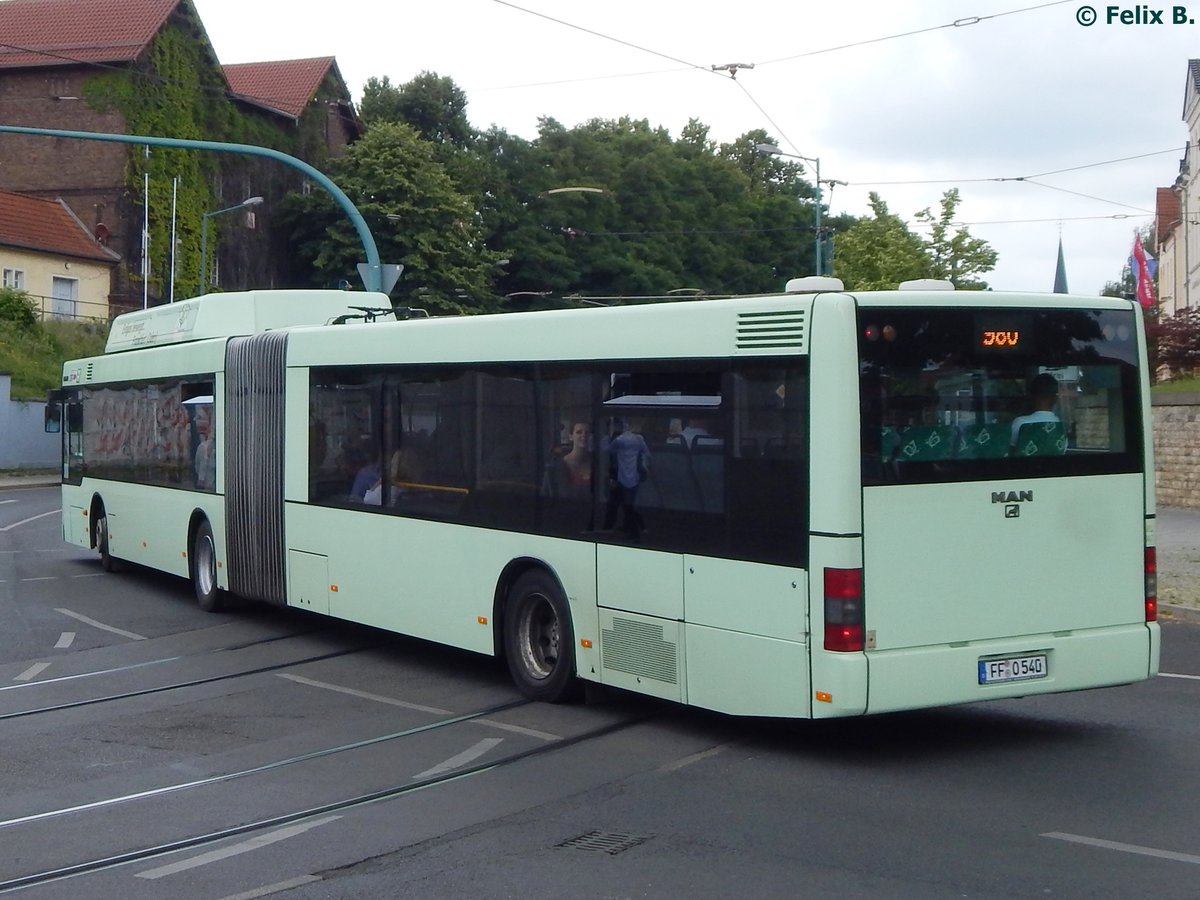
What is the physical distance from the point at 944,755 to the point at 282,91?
66888 mm

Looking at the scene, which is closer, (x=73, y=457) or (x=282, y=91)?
(x=73, y=457)

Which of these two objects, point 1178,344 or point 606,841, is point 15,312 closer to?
point 1178,344

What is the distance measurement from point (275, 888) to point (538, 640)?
181 inches

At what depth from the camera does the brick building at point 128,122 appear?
58812 mm

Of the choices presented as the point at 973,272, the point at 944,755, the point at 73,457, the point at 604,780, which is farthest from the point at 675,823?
the point at 973,272

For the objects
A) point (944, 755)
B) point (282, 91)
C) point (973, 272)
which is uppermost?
point (282, 91)

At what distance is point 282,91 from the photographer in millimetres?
70938

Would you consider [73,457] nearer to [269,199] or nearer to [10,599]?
[10,599]

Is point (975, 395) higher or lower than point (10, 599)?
higher

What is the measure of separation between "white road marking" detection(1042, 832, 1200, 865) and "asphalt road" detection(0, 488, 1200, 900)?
0.05 ft

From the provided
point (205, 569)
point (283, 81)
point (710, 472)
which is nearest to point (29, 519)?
point (205, 569)

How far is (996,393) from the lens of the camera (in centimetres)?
873

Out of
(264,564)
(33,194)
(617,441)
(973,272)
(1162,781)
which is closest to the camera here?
(1162,781)

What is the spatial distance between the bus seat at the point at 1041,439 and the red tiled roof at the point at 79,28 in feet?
180
